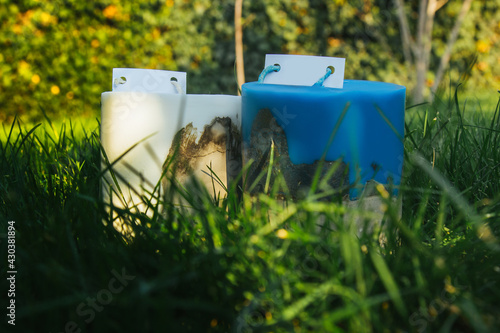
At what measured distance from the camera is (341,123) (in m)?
0.87

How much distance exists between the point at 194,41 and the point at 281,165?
365cm

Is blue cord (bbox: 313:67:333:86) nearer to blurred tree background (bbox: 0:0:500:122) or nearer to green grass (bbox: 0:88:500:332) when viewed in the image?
green grass (bbox: 0:88:500:332)

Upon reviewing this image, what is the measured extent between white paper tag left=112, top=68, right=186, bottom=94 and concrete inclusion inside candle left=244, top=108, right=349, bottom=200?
1.28 feet

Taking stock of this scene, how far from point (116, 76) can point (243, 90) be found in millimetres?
408

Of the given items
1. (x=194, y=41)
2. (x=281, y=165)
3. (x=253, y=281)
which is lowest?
(x=253, y=281)

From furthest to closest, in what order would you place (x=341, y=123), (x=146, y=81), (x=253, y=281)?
(x=146, y=81) → (x=341, y=123) → (x=253, y=281)

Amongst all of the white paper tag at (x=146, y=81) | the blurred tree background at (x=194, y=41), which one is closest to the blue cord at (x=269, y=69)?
the white paper tag at (x=146, y=81)

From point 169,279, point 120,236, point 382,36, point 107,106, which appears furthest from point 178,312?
point 382,36

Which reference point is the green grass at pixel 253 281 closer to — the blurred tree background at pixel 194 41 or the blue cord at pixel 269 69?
the blue cord at pixel 269 69

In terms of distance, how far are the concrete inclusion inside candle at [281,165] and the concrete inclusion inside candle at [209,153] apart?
0.44 feet

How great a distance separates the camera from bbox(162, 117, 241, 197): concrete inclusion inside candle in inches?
41.1

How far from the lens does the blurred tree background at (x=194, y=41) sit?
3588mm

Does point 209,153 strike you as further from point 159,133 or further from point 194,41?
point 194,41

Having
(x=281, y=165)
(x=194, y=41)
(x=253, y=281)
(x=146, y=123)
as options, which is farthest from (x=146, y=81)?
(x=194, y=41)
